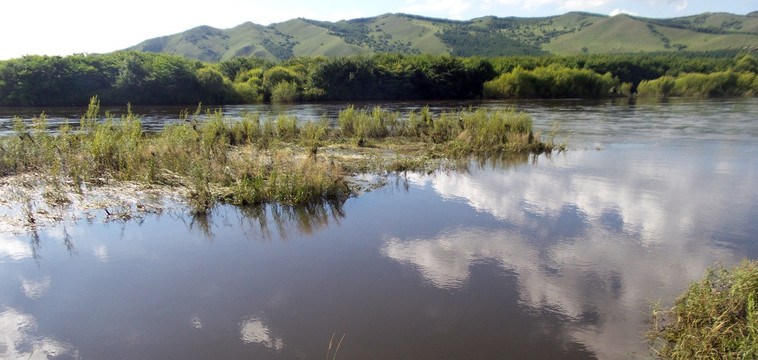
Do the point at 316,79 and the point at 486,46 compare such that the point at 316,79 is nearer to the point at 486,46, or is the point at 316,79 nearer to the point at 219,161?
the point at 219,161

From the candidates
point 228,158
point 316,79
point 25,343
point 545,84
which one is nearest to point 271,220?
point 228,158

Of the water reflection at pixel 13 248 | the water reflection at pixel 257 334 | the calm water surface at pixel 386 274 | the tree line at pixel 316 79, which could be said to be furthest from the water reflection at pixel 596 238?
the tree line at pixel 316 79

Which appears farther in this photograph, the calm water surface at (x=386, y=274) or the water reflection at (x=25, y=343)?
the calm water surface at (x=386, y=274)

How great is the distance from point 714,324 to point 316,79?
5651 centimetres

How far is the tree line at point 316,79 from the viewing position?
4425 cm

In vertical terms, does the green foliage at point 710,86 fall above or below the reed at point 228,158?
above

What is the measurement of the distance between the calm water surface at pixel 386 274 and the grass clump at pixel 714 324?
0.35 m

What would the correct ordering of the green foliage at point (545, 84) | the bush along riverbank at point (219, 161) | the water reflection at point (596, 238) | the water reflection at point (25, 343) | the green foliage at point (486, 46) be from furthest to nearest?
the green foliage at point (486, 46) < the green foliage at point (545, 84) < the bush along riverbank at point (219, 161) < the water reflection at point (596, 238) < the water reflection at point (25, 343)

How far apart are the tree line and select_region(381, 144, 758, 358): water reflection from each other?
44600 millimetres

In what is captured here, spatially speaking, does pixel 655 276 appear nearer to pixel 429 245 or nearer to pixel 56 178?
pixel 429 245

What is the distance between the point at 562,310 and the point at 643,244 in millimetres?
3216

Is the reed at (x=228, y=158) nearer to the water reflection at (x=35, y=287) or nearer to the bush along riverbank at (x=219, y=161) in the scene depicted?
the bush along riverbank at (x=219, y=161)

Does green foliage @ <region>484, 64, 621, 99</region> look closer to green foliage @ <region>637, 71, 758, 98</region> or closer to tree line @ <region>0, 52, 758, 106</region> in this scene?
tree line @ <region>0, 52, 758, 106</region>

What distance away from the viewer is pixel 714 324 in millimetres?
4516
